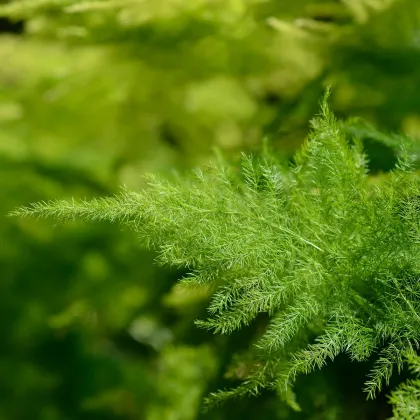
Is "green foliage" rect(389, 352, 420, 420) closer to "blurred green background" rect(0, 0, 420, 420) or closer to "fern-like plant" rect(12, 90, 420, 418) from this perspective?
"fern-like plant" rect(12, 90, 420, 418)

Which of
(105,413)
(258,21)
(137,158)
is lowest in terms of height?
(105,413)

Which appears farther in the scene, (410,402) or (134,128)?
(134,128)

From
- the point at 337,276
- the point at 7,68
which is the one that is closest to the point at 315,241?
the point at 337,276

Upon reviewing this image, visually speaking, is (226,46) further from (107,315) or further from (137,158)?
(107,315)

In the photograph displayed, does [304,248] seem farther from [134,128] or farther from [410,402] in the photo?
[134,128]

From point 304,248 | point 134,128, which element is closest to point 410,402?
point 304,248

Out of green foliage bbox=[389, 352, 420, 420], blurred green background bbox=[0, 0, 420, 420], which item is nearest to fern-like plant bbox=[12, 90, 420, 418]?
green foliage bbox=[389, 352, 420, 420]
